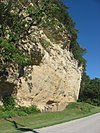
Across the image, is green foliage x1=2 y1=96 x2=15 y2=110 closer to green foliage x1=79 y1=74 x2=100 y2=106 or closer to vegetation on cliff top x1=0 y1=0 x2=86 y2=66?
vegetation on cliff top x1=0 y1=0 x2=86 y2=66

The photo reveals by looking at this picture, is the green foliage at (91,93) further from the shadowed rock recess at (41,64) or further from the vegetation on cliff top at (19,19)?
the vegetation on cliff top at (19,19)

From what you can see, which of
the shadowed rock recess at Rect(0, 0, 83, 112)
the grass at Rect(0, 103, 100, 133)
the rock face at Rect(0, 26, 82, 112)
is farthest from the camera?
the rock face at Rect(0, 26, 82, 112)

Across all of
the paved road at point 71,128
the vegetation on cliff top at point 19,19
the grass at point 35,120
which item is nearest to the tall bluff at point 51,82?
the grass at point 35,120

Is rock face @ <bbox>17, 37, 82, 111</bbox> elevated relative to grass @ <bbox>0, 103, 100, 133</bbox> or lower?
elevated

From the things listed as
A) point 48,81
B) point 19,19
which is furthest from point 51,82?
point 19,19

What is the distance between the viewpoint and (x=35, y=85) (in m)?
35.1

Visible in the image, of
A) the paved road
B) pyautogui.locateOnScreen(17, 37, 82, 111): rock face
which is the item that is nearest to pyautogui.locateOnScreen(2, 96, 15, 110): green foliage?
pyautogui.locateOnScreen(17, 37, 82, 111): rock face

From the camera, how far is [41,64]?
36.4 meters

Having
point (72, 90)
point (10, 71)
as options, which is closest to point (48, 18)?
point (10, 71)

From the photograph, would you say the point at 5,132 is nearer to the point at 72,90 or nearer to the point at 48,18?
the point at 48,18

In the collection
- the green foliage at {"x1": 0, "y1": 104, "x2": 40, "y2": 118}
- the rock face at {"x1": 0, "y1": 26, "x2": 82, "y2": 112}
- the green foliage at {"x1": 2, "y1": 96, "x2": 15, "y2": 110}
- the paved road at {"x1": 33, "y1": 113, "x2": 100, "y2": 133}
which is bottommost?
the paved road at {"x1": 33, "y1": 113, "x2": 100, "y2": 133}

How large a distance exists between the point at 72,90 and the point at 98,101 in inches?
1203

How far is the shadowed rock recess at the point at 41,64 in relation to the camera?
28109mm

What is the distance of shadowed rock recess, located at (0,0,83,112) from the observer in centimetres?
2811
